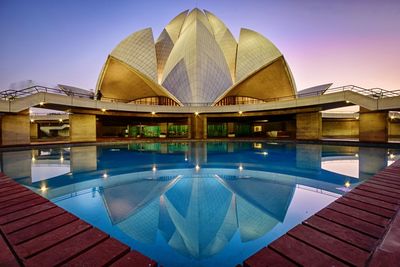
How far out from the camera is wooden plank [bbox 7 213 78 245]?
2070mm

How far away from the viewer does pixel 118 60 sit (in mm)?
26891

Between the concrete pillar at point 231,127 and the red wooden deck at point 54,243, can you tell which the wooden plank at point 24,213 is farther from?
the concrete pillar at point 231,127

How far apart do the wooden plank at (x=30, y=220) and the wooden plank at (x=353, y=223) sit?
12.5 feet

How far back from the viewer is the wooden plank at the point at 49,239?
1.83 meters

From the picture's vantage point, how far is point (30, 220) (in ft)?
8.34

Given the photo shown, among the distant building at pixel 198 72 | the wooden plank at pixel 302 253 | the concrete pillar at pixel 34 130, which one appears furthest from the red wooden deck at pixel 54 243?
the concrete pillar at pixel 34 130

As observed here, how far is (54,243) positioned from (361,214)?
3842 mm

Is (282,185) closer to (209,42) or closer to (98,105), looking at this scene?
(98,105)

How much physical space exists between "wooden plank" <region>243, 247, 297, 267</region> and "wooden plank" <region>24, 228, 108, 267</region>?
1.55 m

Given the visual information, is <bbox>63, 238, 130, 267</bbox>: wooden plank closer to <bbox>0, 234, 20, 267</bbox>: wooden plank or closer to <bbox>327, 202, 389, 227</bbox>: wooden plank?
<bbox>0, 234, 20, 267</bbox>: wooden plank

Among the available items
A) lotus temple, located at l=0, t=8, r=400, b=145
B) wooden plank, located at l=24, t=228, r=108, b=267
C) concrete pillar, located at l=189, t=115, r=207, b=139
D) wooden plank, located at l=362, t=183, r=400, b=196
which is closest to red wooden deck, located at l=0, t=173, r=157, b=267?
wooden plank, located at l=24, t=228, r=108, b=267

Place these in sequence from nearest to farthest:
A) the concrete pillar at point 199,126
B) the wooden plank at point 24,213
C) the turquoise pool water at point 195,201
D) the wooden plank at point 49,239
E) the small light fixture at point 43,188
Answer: the wooden plank at point 49,239 → the wooden plank at point 24,213 → the turquoise pool water at point 195,201 → the small light fixture at point 43,188 → the concrete pillar at point 199,126

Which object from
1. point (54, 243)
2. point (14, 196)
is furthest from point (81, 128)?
A: point (54, 243)

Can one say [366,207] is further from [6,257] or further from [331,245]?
[6,257]
